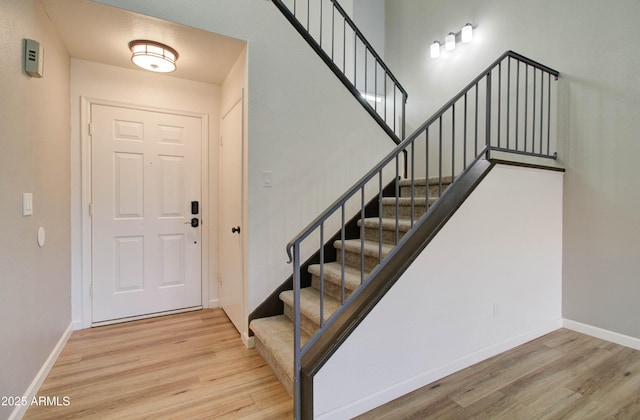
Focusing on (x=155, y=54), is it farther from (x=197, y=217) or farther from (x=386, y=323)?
(x=386, y=323)

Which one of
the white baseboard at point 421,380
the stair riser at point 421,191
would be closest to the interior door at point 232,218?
the white baseboard at point 421,380

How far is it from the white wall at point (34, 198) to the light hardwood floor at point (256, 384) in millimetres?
314

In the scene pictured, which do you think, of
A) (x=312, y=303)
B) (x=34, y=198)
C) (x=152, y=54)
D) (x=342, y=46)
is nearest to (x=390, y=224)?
(x=312, y=303)

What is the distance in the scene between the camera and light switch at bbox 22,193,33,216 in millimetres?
1670

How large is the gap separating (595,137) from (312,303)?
2.74 metres

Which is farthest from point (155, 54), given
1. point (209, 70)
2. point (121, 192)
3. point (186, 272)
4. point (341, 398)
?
point (341, 398)

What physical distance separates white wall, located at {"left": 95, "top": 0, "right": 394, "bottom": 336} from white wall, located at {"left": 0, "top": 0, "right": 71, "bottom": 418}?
91cm

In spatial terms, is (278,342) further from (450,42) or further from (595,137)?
(450,42)

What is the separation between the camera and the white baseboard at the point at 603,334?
2348 millimetres

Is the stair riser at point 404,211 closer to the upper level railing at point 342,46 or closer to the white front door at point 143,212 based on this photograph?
the upper level railing at point 342,46

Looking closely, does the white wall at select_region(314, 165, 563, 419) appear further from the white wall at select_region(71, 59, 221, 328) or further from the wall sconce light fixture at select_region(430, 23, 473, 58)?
the white wall at select_region(71, 59, 221, 328)

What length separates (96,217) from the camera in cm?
271

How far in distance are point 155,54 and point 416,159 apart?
10.3 feet

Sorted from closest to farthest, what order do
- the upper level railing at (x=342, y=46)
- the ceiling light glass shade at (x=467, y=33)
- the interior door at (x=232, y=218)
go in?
1. the interior door at (x=232, y=218)
2. the upper level railing at (x=342, y=46)
3. the ceiling light glass shade at (x=467, y=33)
